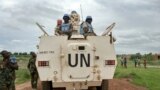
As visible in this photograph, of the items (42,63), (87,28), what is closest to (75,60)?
(42,63)

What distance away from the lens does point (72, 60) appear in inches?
495

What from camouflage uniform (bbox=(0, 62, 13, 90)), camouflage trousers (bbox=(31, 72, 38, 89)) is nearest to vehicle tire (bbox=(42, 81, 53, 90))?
camouflage uniform (bbox=(0, 62, 13, 90))

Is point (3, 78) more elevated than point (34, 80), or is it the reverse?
point (3, 78)

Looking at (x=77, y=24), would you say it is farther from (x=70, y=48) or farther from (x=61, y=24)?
(x=70, y=48)

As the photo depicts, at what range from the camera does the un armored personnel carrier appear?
41.3 ft

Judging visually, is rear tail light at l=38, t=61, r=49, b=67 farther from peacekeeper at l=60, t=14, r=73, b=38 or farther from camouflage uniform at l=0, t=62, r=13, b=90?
peacekeeper at l=60, t=14, r=73, b=38

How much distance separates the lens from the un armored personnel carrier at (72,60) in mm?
12578

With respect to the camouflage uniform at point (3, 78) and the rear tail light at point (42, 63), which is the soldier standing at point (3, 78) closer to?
the camouflage uniform at point (3, 78)

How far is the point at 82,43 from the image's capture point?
12.6 metres

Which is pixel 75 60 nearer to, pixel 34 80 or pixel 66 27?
pixel 66 27

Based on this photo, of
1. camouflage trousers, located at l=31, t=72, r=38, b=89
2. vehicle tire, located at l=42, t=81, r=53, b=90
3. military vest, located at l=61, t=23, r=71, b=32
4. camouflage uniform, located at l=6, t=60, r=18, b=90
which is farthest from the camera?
camouflage trousers, located at l=31, t=72, r=38, b=89

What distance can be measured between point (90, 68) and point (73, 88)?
2.37 ft

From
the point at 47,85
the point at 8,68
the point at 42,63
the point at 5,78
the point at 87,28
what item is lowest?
the point at 47,85

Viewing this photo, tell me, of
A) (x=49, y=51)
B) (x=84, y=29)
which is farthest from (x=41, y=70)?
(x=84, y=29)
